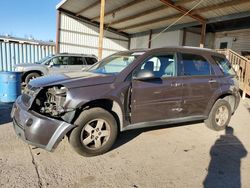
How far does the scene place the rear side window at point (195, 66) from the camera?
455 centimetres

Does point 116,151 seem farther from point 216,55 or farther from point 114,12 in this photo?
point 114,12

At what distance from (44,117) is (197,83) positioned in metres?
3.02

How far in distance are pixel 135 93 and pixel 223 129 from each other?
275cm

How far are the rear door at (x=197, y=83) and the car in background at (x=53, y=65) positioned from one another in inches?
271

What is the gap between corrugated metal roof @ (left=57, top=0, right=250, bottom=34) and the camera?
37.5 feet

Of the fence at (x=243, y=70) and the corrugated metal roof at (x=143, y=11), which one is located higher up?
the corrugated metal roof at (x=143, y=11)

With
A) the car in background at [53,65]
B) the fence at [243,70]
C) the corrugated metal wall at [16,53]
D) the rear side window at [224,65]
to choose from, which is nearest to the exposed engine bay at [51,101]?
the rear side window at [224,65]

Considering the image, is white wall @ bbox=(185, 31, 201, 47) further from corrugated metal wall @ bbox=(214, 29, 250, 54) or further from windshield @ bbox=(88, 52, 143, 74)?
windshield @ bbox=(88, 52, 143, 74)

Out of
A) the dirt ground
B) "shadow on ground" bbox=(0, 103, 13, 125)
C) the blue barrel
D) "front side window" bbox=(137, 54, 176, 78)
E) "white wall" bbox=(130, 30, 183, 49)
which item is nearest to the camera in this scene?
the dirt ground

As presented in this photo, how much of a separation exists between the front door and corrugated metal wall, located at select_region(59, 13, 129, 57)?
14.3 metres

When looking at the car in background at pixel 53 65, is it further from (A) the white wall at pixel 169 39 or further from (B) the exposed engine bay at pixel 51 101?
(A) the white wall at pixel 169 39

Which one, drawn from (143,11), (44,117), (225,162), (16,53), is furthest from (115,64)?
(16,53)

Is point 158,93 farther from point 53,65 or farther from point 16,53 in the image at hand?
point 16,53

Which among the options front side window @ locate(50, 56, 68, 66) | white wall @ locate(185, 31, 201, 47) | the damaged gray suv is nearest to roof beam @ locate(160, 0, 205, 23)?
white wall @ locate(185, 31, 201, 47)
